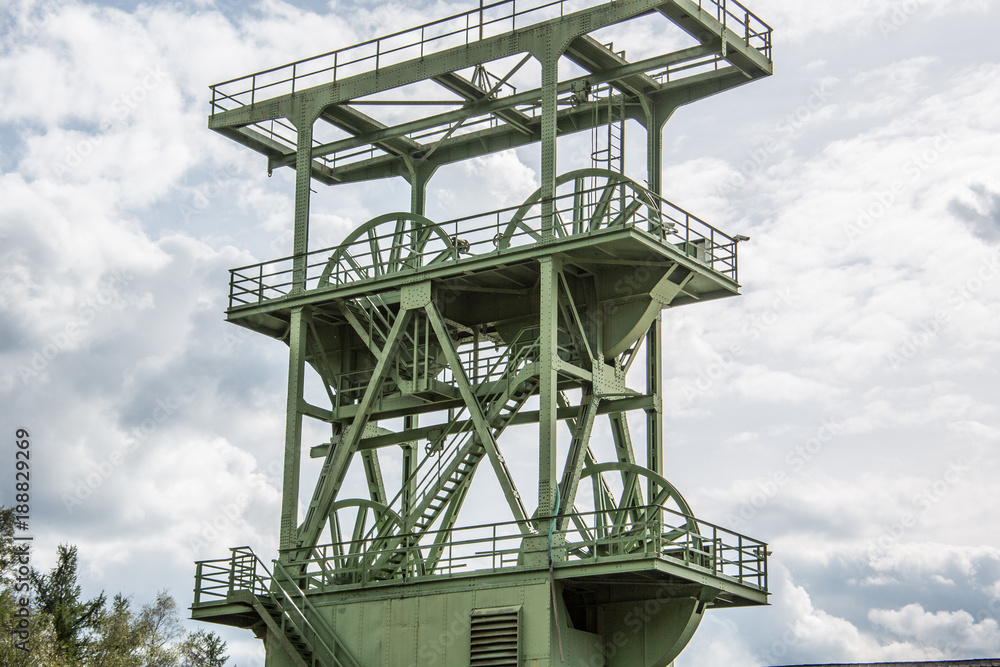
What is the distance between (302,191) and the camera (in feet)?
140

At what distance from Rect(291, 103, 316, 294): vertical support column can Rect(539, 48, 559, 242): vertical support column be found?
791 centimetres

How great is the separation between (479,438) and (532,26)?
10397 millimetres

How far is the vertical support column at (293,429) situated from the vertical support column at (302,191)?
1183 millimetres

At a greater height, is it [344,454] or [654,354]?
[654,354]

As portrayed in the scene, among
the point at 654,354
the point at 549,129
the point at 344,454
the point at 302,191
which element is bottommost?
the point at 344,454

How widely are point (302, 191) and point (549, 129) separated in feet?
27.7

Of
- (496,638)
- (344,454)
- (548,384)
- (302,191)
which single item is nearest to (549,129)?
(548,384)

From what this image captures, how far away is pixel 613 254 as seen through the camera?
36781mm

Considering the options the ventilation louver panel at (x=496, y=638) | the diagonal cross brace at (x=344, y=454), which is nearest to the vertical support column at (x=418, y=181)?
the diagonal cross brace at (x=344, y=454)

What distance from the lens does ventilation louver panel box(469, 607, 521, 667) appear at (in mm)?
33594

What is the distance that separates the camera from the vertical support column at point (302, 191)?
137ft

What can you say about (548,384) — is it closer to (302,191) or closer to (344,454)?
(344,454)

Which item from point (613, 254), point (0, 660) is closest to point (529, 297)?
point (613, 254)

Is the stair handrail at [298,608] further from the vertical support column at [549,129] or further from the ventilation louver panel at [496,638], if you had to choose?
the vertical support column at [549,129]
